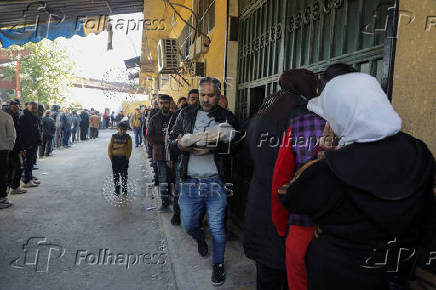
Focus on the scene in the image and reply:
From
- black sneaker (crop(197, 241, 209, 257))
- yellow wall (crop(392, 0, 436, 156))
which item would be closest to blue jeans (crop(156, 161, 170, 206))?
black sneaker (crop(197, 241, 209, 257))

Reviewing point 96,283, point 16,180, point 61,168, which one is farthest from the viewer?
point 61,168

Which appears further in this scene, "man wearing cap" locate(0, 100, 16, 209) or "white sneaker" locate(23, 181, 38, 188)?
"white sneaker" locate(23, 181, 38, 188)

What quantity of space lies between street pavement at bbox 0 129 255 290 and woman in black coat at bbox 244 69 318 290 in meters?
1.03

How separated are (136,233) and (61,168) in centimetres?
652

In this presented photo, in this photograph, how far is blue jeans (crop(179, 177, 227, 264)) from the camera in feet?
9.96

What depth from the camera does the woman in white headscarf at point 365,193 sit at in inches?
45.5

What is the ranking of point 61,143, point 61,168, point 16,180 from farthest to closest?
point 61,143
point 61,168
point 16,180

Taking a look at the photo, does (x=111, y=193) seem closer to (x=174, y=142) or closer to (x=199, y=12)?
(x=174, y=142)

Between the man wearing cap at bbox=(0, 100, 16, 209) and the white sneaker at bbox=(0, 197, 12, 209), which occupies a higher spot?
the man wearing cap at bbox=(0, 100, 16, 209)

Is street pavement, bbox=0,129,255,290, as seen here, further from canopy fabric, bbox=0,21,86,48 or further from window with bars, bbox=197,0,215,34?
canopy fabric, bbox=0,21,86,48

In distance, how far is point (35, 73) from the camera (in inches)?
1006

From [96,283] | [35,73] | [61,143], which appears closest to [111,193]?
[96,283]

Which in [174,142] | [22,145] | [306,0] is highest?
[306,0]

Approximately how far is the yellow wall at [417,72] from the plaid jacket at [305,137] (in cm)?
57
